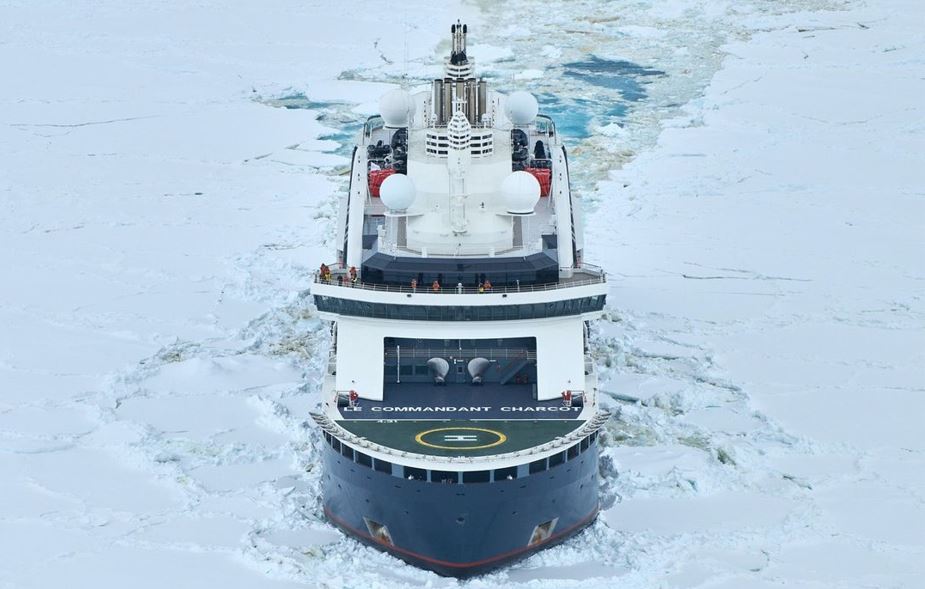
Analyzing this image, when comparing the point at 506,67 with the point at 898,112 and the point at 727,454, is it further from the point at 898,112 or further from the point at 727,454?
the point at 727,454

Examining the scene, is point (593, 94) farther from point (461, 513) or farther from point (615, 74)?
point (461, 513)

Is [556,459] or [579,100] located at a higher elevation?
[579,100]

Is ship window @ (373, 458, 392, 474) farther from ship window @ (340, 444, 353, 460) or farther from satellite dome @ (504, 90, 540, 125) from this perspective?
satellite dome @ (504, 90, 540, 125)

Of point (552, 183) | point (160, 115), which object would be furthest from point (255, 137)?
point (552, 183)

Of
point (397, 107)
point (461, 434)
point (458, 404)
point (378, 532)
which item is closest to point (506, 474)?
point (461, 434)

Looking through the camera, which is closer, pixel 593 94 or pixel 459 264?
pixel 459 264

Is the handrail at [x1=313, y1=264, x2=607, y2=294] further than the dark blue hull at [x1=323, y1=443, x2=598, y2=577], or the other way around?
the handrail at [x1=313, y1=264, x2=607, y2=294]

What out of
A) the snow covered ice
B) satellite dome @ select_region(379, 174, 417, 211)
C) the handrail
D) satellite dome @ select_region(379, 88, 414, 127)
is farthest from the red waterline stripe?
satellite dome @ select_region(379, 88, 414, 127)
